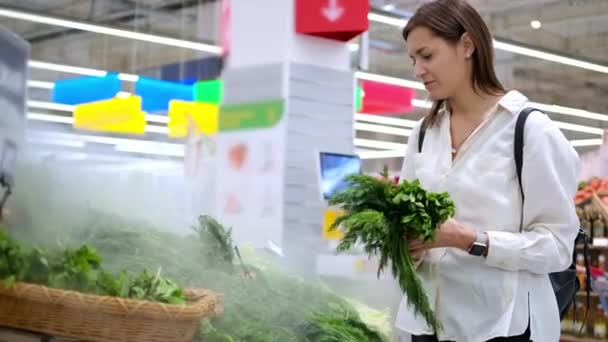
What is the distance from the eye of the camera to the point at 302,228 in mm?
7074

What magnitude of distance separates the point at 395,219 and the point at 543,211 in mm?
312

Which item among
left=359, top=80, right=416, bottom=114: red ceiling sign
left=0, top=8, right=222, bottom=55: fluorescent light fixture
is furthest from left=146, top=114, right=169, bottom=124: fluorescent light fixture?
left=359, top=80, right=416, bottom=114: red ceiling sign

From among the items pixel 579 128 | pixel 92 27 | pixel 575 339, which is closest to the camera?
pixel 575 339

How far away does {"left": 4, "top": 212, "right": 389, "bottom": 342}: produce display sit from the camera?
90.0 inches

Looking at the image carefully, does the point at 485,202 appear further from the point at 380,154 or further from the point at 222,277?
the point at 380,154

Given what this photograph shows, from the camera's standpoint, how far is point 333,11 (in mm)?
6711

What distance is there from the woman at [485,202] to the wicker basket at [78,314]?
0.59 metres

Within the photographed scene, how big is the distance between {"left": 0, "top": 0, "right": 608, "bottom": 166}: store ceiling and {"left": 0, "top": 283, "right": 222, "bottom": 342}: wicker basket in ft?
29.6

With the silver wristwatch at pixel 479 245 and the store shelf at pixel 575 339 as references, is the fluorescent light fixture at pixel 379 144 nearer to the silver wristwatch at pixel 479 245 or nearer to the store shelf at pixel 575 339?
the store shelf at pixel 575 339

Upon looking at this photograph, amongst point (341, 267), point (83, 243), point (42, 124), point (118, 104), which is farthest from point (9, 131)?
point (118, 104)

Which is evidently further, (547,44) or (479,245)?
(547,44)

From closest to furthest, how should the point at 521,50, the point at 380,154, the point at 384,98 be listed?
the point at 521,50 → the point at 384,98 → the point at 380,154

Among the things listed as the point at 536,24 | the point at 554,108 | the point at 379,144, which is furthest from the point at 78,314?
the point at 379,144

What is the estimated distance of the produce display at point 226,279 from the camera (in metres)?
2.29
